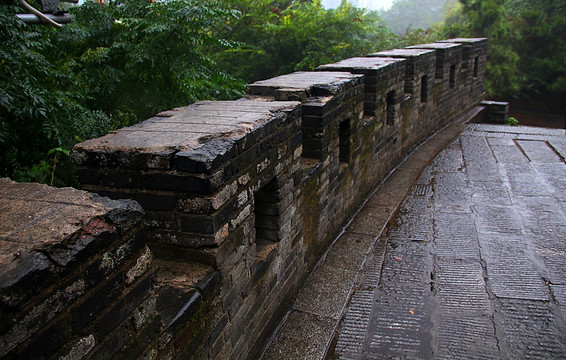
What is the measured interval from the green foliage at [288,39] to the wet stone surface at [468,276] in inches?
204

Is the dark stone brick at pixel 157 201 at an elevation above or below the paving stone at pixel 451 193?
above

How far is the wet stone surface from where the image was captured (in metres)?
3.11

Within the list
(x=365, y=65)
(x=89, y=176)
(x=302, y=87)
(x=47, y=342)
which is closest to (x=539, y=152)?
(x=365, y=65)

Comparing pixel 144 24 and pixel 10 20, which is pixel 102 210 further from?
pixel 144 24

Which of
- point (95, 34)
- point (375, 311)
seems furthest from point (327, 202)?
point (95, 34)

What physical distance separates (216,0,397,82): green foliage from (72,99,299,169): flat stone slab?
278 inches

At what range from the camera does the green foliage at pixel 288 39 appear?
10.2 m

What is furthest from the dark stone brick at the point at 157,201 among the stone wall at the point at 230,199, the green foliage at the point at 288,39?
the green foliage at the point at 288,39

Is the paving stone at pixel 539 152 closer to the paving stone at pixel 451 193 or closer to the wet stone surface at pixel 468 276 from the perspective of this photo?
the wet stone surface at pixel 468 276

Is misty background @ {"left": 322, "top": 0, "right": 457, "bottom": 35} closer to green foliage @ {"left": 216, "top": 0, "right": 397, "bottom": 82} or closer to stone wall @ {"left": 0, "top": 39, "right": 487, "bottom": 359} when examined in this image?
green foliage @ {"left": 216, "top": 0, "right": 397, "bottom": 82}

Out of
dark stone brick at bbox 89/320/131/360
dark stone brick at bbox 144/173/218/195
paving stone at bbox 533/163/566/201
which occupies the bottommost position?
paving stone at bbox 533/163/566/201

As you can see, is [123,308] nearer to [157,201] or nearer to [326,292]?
[157,201]

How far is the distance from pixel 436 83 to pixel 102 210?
7.99 meters

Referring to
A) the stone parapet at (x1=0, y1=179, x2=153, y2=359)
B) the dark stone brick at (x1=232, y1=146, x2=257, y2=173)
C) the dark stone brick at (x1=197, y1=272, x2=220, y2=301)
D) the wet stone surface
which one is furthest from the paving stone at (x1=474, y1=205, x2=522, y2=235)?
the stone parapet at (x1=0, y1=179, x2=153, y2=359)
